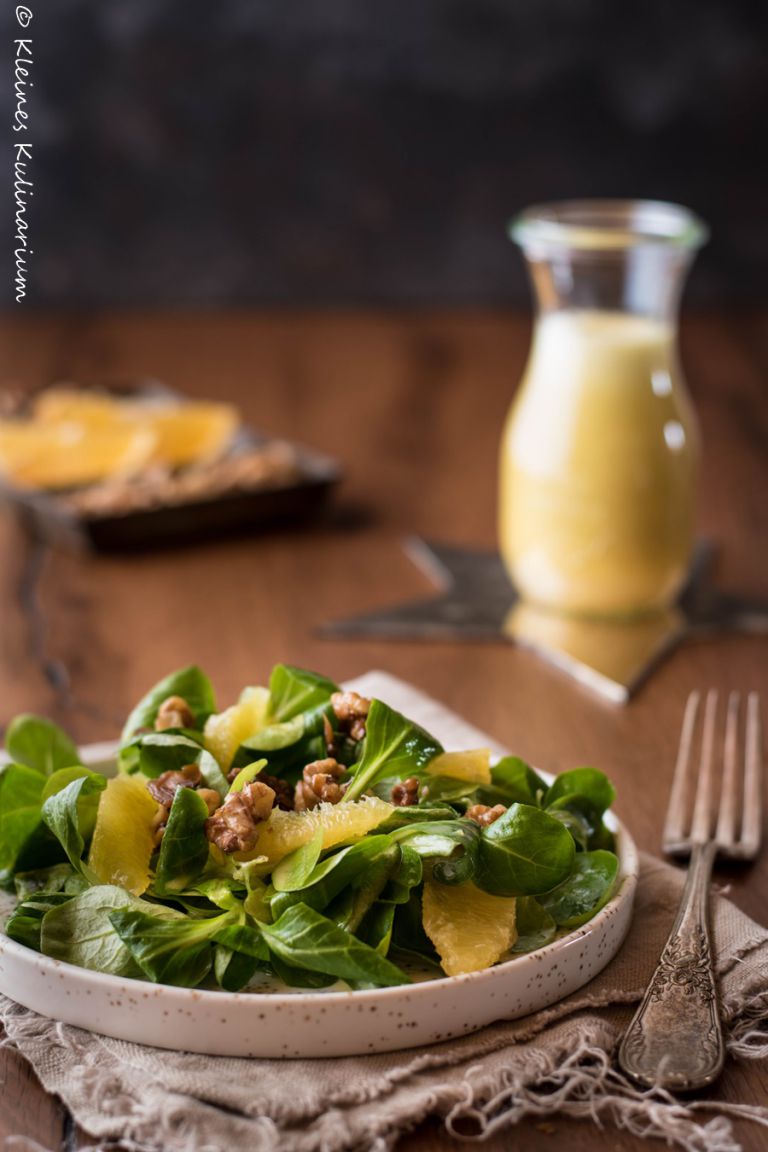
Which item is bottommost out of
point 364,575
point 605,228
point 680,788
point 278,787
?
point 364,575

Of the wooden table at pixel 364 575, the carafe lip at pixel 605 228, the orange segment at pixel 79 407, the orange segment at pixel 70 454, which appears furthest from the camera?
the orange segment at pixel 79 407

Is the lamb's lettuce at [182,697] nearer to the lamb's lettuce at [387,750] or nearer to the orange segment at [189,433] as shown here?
the lamb's lettuce at [387,750]

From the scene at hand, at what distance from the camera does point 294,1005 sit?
78 cm

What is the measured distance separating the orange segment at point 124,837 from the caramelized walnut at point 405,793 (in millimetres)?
138

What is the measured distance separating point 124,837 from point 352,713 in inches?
6.6

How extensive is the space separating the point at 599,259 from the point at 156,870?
0.86 meters

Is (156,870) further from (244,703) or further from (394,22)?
(394,22)

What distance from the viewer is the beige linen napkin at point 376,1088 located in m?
Result: 0.75

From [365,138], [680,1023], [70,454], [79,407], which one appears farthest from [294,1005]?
[365,138]

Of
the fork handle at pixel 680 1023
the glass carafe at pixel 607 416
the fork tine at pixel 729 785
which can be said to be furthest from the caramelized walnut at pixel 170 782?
the glass carafe at pixel 607 416

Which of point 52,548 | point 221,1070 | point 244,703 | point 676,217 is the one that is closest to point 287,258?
point 52,548

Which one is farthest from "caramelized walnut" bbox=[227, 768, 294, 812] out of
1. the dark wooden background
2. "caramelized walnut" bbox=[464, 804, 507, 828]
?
the dark wooden background

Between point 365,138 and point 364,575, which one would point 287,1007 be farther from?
point 365,138

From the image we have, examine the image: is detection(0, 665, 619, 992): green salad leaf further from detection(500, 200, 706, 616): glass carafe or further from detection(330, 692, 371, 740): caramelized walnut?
detection(500, 200, 706, 616): glass carafe
